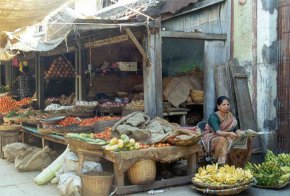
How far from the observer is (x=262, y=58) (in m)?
7.82

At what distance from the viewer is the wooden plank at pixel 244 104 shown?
7.92 m

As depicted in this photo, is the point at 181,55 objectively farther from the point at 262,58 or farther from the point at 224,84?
the point at 262,58

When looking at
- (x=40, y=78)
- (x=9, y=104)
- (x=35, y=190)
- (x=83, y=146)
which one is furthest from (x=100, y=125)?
(x=9, y=104)

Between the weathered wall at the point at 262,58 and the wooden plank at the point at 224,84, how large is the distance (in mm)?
394

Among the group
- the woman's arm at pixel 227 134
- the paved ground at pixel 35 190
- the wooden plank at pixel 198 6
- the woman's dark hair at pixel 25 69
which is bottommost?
the paved ground at pixel 35 190

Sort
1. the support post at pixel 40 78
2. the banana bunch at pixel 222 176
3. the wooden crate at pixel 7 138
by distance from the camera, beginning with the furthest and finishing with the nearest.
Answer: the support post at pixel 40 78
the wooden crate at pixel 7 138
the banana bunch at pixel 222 176

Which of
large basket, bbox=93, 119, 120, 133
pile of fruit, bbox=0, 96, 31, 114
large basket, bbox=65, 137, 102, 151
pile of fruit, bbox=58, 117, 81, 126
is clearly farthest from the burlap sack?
pile of fruit, bbox=0, 96, 31, 114

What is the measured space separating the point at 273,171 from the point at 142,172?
7.60 feet

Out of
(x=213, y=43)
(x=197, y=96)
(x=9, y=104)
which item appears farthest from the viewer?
(x=9, y=104)

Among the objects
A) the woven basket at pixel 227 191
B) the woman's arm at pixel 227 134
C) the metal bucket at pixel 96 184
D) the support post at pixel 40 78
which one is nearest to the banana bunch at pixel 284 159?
the woman's arm at pixel 227 134

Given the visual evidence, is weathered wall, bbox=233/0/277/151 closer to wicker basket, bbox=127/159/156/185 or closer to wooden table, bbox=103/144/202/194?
wooden table, bbox=103/144/202/194

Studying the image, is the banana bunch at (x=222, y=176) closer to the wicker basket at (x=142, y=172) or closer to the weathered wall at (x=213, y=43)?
the wicker basket at (x=142, y=172)

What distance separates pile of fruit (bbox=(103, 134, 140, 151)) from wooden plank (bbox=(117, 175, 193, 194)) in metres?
0.65

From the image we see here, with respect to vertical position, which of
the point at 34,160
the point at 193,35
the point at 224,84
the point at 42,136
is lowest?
the point at 34,160
